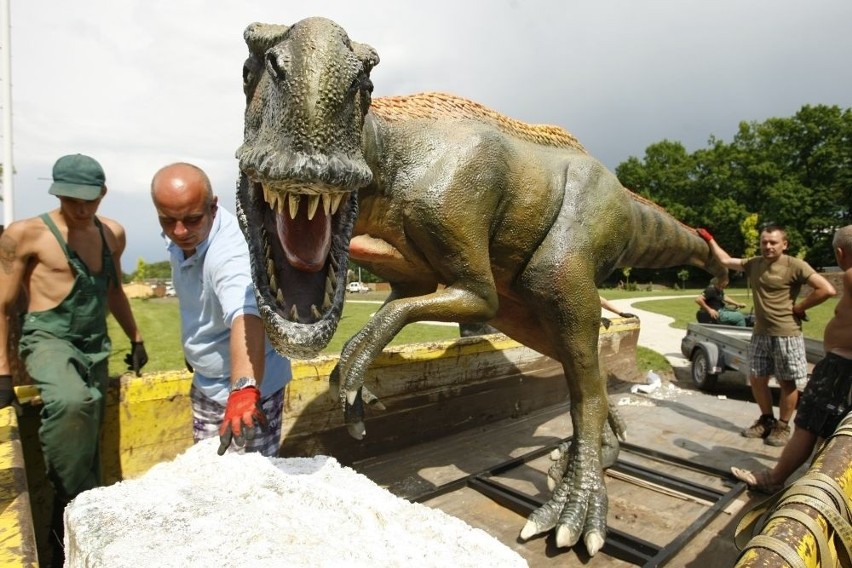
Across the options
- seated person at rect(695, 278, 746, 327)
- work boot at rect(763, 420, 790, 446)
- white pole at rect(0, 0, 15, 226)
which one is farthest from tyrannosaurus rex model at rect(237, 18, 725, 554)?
white pole at rect(0, 0, 15, 226)

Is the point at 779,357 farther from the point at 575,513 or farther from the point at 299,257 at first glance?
the point at 299,257

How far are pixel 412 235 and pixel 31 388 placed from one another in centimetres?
198

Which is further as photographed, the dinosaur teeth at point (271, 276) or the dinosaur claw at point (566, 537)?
the dinosaur claw at point (566, 537)

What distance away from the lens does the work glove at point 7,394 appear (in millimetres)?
2502

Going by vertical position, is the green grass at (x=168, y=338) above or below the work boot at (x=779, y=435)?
below

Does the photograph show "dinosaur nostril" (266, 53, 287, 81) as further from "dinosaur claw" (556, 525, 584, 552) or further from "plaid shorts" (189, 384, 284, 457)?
"dinosaur claw" (556, 525, 584, 552)

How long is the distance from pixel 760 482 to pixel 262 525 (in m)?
3.15

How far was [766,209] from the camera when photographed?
3428cm

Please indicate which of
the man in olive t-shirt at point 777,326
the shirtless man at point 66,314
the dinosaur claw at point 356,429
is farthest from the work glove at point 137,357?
the man in olive t-shirt at point 777,326

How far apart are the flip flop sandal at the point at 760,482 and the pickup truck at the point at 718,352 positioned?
10.5 ft

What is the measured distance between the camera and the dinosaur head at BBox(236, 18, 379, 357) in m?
1.59

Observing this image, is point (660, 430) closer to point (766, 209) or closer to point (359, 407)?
point (359, 407)

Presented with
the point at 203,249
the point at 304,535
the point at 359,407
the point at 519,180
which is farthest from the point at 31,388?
the point at 519,180

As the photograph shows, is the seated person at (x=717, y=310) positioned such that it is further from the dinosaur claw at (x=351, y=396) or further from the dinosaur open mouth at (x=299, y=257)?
the dinosaur open mouth at (x=299, y=257)
